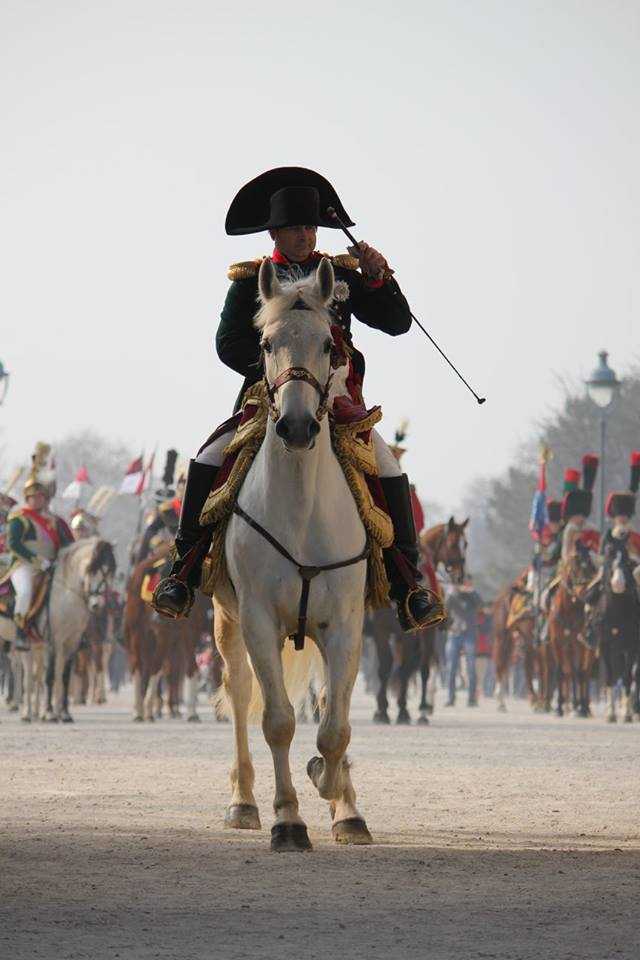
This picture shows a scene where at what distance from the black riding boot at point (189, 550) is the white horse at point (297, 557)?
47 cm

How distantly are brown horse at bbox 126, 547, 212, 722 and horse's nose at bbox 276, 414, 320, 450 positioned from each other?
18.6m

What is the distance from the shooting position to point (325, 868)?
8727mm

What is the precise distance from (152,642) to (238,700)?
16.3m

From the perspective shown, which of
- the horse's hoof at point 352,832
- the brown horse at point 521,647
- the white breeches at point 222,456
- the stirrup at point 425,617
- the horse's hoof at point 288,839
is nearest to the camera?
the horse's hoof at point 288,839

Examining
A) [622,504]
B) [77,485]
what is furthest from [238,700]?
[77,485]

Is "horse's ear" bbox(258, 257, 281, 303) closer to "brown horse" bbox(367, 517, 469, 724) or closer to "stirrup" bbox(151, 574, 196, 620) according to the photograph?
"stirrup" bbox(151, 574, 196, 620)

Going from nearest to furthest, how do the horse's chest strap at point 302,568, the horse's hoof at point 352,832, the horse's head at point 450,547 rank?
the horse's chest strap at point 302,568 < the horse's hoof at point 352,832 < the horse's head at point 450,547

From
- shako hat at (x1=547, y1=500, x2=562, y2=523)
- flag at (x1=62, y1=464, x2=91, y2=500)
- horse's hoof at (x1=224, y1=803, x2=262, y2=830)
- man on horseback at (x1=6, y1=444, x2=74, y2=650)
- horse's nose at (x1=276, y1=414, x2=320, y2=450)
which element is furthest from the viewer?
flag at (x1=62, y1=464, x2=91, y2=500)

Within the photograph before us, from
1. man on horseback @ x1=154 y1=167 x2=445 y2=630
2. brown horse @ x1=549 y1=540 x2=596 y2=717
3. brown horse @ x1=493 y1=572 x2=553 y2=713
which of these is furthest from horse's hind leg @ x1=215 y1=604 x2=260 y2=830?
brown horse @ x1=493 y1=572 x2=553 y2=713

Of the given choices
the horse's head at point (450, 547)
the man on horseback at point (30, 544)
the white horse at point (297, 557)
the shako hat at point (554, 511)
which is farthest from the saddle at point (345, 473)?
the shako hat at point (554, 511)

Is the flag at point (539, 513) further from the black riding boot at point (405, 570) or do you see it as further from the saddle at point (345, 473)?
the saddle at point (345, 473)

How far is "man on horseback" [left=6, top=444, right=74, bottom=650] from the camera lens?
1044 inches

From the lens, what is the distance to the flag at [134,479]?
42.0 meters

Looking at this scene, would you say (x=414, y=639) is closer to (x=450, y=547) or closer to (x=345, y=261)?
(x=450, y=547)
